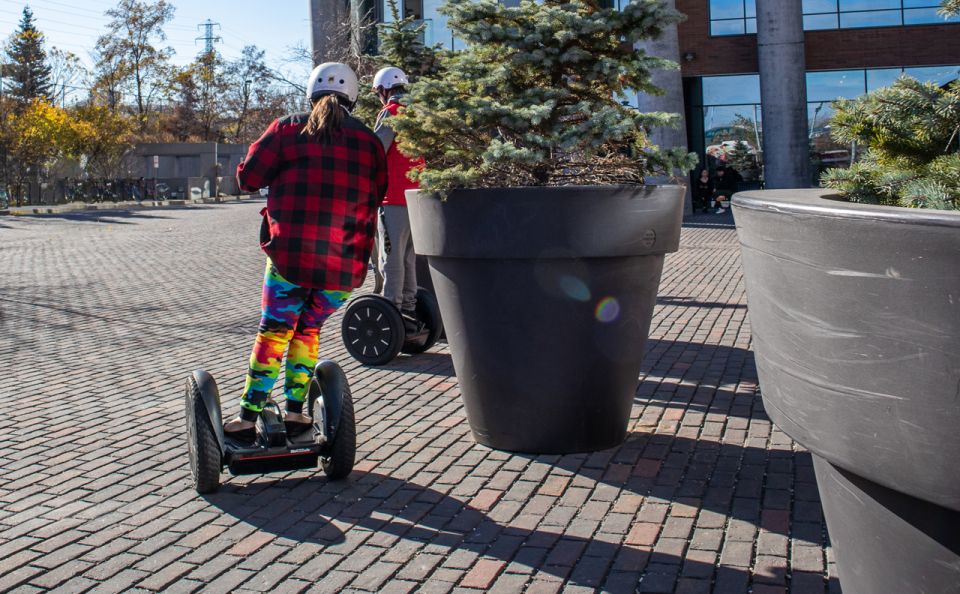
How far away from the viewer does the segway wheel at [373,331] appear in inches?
266

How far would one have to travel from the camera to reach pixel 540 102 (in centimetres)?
433

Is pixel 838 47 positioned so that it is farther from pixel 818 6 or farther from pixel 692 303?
pixel 692 303

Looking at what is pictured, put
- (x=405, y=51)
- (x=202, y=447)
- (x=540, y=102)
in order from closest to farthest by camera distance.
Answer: (x=202, y=447), (x=540, y=102), (x=405, y=51)

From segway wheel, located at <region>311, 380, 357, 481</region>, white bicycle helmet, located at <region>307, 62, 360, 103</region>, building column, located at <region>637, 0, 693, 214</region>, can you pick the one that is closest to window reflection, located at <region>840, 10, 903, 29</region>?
building column, located at <region>637, 0, 693, 214</region>

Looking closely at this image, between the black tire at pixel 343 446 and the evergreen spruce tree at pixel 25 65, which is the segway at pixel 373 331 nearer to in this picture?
the black tire at pixel 343 446

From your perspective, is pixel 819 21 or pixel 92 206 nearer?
pixel 819 21

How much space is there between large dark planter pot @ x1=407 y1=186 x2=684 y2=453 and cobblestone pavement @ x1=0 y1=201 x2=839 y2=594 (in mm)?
228

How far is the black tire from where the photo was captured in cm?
413

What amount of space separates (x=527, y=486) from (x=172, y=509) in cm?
140

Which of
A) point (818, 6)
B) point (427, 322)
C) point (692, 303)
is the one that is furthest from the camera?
point (818, 6)

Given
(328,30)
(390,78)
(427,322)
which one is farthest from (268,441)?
(328,30)

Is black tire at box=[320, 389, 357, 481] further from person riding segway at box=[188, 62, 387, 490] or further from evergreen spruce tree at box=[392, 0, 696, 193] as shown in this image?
evergreen spruce tree at box=[392, 0, 696, 193]

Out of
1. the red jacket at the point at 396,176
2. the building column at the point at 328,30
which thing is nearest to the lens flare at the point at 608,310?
the red jacket at the point at 396,176

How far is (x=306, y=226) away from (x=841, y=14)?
27322 millimetres
